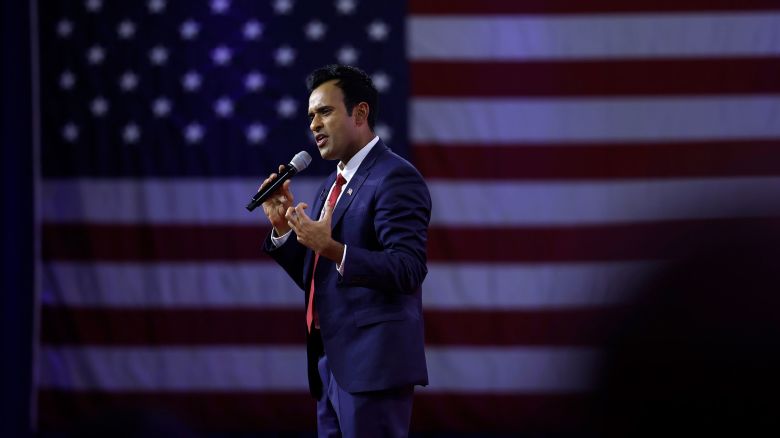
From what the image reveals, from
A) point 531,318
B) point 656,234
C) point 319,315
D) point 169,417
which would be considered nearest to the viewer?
point 656,234

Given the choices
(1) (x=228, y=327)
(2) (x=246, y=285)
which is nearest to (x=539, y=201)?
(2) (x=246, y=285)

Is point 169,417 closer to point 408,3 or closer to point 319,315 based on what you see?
point 319,315

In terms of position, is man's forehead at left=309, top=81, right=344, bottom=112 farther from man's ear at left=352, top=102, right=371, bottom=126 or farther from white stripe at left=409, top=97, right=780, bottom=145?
white stripe at left=409, top=97, right=780, bottom=145

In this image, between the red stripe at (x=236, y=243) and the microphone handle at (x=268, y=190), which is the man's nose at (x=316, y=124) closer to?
the microphone handle at (x=268, y=190)

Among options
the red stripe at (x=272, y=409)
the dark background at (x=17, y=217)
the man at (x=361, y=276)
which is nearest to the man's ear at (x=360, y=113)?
the man at (x=361, y=276)

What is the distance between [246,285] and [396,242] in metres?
2.09

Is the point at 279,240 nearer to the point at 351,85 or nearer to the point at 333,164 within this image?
the point at 351,85

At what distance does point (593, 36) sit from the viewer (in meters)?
3.77

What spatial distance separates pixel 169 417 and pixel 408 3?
3.41m

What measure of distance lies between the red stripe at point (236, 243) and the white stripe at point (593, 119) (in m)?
0.42

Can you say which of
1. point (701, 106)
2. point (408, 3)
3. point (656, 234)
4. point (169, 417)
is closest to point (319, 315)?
point (169, 417)

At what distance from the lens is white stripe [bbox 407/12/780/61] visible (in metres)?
3.73

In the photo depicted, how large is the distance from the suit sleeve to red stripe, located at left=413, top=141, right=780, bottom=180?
1845 millimetres

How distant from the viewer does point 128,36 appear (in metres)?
3.88
